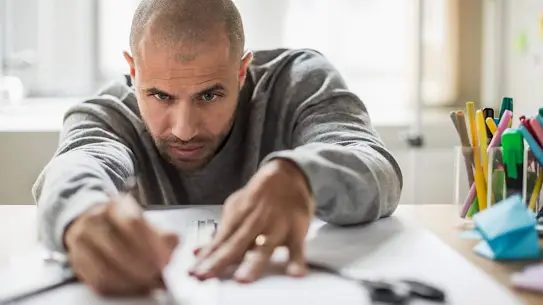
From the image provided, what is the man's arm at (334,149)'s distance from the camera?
84 cm

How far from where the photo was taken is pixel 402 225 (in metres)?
0.93

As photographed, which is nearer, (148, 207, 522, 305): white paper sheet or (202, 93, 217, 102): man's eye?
(148, 207, 522, 305): white paper sheet

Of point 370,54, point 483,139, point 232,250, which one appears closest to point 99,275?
point 232,250

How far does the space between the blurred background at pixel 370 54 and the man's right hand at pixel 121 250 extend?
50.7 inches

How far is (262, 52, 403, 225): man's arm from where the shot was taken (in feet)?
2.75

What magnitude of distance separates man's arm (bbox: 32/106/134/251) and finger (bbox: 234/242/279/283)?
0.14 m

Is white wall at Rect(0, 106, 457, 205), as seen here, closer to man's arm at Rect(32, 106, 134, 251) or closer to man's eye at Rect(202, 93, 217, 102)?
man's arm at Rect(32, 106, 134, 251)

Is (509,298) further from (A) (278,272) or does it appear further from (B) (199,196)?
(B) (199,196)

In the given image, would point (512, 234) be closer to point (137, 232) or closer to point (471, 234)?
point (471, 234)

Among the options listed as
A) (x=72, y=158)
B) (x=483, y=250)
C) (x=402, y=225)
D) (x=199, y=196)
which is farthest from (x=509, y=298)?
(x=199, y=196)

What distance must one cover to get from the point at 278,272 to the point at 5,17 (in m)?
1.54

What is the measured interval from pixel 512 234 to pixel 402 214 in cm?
27

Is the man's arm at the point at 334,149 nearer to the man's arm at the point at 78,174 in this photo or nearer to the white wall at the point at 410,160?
the man's arm at the point at 78,174

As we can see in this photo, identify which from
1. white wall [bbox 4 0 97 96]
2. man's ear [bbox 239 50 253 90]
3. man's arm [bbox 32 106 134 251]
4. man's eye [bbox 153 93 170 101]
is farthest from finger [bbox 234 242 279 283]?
white wall [bbox 4 0 97 96]
